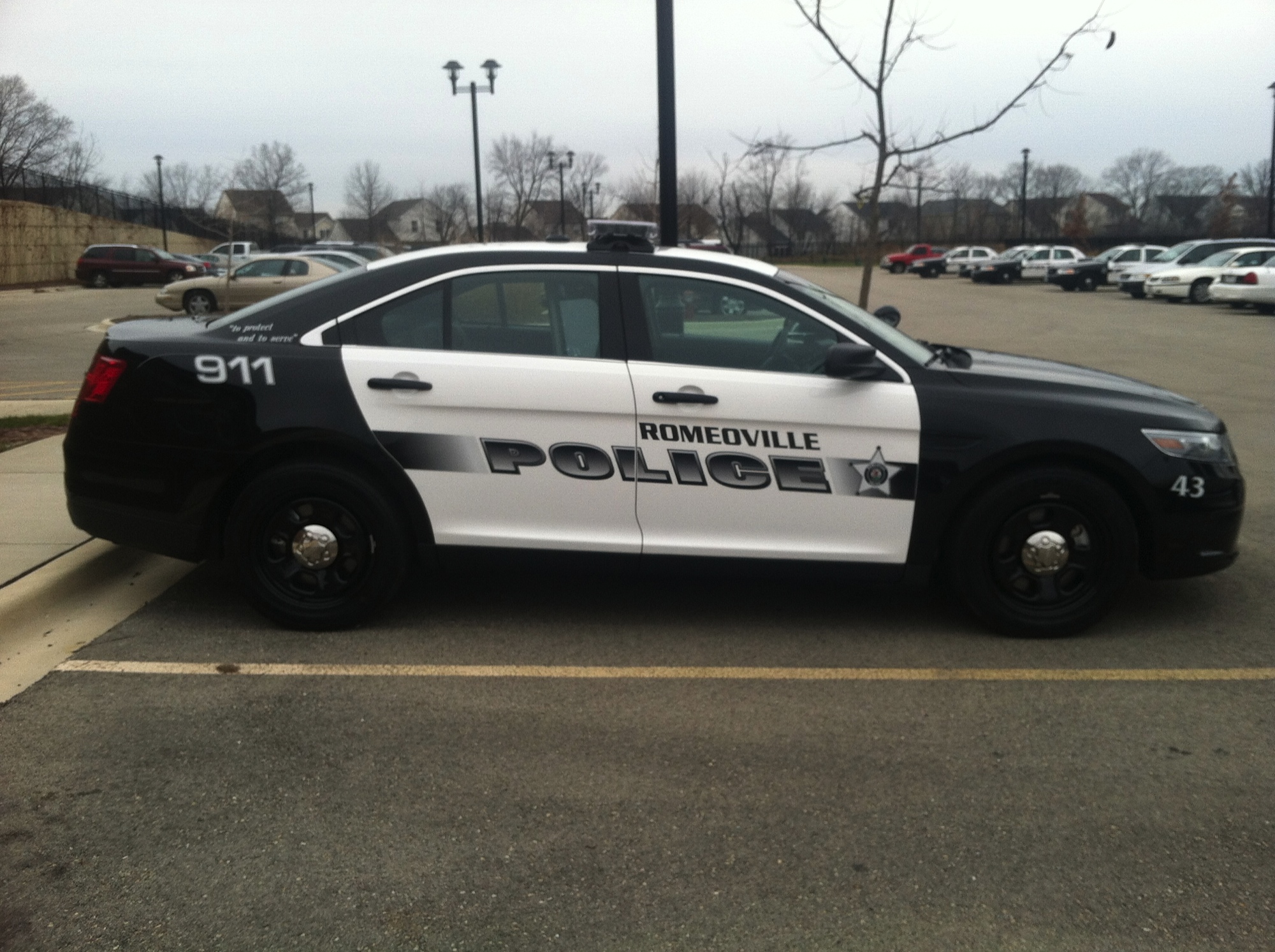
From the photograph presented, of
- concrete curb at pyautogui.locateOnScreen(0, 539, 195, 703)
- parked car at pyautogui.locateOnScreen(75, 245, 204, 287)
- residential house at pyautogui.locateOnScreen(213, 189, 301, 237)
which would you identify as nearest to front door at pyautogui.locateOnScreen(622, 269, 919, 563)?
concrete curb at pyautogui.locateOnScreen(0, 539, 195, 703)

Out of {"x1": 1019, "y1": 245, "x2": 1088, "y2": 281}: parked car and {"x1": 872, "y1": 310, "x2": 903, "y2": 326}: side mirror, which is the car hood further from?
{"x1": 1019, "y1": 245, "x2": 1088, "y2": 281}: parked car

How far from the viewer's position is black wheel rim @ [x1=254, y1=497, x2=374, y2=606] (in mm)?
4883

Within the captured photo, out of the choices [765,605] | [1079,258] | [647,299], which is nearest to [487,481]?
[647,299]

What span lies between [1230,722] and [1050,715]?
626 mm

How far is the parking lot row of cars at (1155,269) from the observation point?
1052 inches

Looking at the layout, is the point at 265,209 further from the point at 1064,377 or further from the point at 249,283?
the point at 1064,377

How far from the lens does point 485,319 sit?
16.1 feet

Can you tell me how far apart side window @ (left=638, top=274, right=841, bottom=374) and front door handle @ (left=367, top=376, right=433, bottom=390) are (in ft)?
3.19

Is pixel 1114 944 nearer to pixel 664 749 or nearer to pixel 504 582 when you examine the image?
pixel 664 749

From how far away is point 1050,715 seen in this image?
13.6 ft

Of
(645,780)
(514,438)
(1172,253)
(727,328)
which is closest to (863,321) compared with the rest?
(727,328)

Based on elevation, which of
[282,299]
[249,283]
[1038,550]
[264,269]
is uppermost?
[264,269]

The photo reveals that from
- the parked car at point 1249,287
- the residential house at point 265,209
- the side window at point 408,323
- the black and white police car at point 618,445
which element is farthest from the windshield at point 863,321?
the residential house at point 265,209

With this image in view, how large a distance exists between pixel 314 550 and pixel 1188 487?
12.3ft
